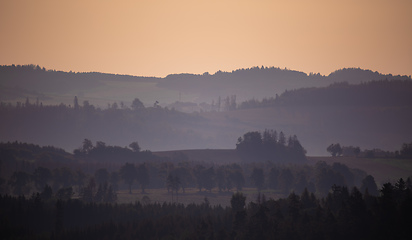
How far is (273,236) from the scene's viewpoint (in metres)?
185

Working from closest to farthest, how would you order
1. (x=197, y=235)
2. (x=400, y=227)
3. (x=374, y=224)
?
(x=400, y=227)
(x=374, y=224)
(x=197, y=235)

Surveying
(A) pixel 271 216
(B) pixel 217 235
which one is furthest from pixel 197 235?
(A) pixel 271 216

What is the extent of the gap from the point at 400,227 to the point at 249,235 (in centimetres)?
4356

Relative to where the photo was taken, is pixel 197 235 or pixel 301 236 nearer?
pixel 301 236

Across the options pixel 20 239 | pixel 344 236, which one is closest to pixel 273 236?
pixel 344 236

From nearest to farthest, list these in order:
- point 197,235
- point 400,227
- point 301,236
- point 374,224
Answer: point 400,227, point 374,224, point 301,236, point 197,235

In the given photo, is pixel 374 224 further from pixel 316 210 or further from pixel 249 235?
pixel 249 235

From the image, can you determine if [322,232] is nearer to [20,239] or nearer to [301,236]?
[301,236]

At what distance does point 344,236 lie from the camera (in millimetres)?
174250

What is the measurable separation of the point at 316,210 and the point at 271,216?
49.7 ft

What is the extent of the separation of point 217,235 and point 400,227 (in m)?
52.2

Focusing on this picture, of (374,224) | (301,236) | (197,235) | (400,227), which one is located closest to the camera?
(400,227)

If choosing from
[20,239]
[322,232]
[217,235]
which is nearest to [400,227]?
[322,232]

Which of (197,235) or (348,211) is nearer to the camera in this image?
(348,211)
